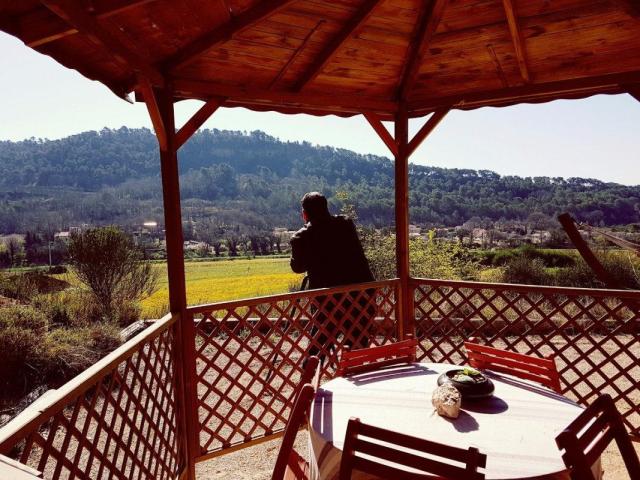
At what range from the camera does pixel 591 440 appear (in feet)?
4.64

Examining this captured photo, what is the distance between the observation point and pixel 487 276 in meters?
10.6

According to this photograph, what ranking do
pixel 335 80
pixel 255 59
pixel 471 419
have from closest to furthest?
pixel 471 419, pixel 255 59, pixel 335 80

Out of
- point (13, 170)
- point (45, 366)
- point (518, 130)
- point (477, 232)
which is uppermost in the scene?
point (518, 130)

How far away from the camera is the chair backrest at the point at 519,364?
212 centimetres

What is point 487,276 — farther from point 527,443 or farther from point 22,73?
point 22,73

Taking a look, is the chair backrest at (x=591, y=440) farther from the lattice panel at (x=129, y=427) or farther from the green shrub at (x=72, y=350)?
the green shrub at (x=72, y=350)

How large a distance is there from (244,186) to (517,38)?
21747mm

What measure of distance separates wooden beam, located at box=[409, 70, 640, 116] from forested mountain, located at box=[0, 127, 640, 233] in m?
9.00

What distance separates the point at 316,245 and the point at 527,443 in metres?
2.11

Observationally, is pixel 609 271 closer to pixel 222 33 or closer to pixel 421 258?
pixel 421 258

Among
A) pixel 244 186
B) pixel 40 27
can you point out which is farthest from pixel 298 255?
pixel 244 186

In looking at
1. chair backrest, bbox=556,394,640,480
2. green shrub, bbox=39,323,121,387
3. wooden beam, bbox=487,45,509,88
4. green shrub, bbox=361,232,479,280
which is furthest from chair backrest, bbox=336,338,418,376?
green shrub, bbox=361,232,479,280

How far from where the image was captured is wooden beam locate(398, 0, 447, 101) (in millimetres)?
2576

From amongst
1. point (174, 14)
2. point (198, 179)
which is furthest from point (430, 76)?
point (198, 179)
